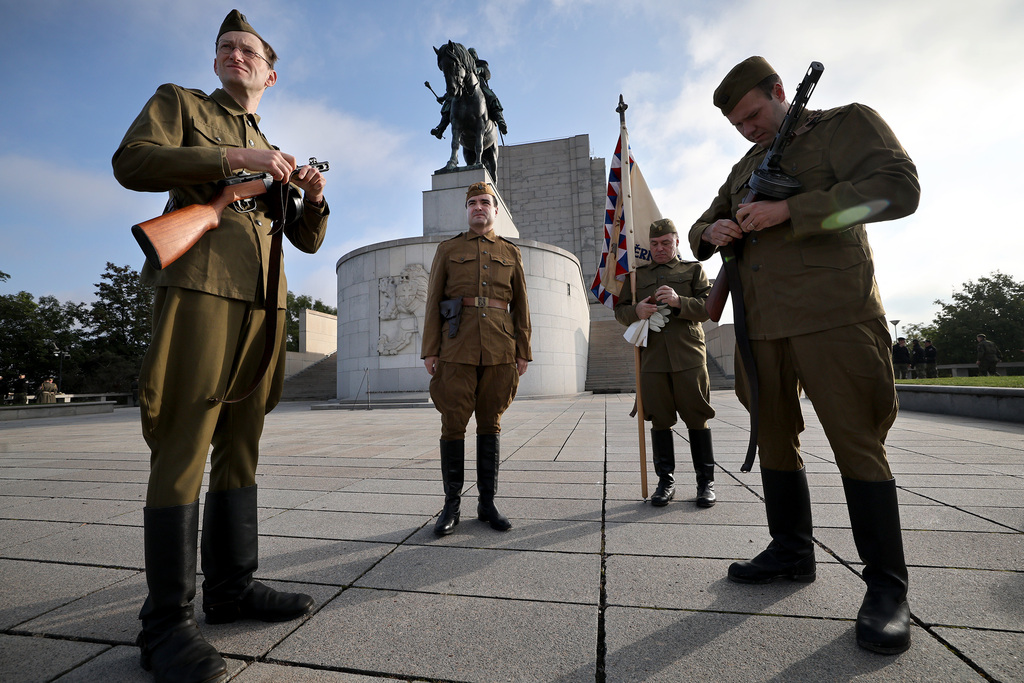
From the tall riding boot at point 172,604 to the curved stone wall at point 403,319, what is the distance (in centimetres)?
1155

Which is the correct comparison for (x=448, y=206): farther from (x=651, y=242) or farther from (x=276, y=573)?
(x=276, y=573)

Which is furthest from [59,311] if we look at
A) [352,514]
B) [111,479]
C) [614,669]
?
[614,669]

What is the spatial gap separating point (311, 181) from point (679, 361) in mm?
2513

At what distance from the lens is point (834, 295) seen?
1835 mm

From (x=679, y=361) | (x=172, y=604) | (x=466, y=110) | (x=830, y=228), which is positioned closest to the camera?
(x=172, y=604)

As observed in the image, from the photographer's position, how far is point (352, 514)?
304cm

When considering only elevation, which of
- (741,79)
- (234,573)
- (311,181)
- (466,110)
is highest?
(466,110)

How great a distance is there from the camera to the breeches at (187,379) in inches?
61.1

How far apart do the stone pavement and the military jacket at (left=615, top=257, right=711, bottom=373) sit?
2.98ft

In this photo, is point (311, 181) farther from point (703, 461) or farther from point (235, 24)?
point (703, 461)

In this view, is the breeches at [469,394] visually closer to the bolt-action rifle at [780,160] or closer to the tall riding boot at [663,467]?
the tall riding boot at [663,467]

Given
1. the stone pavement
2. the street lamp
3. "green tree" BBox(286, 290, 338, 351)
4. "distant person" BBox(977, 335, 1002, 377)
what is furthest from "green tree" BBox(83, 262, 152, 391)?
"distant person" BBox(977, 335, 1002, 377)

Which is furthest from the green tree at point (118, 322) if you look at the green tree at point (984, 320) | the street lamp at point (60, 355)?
the green tree at point (984, 320)

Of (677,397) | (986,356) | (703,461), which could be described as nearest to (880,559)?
(703,461)
